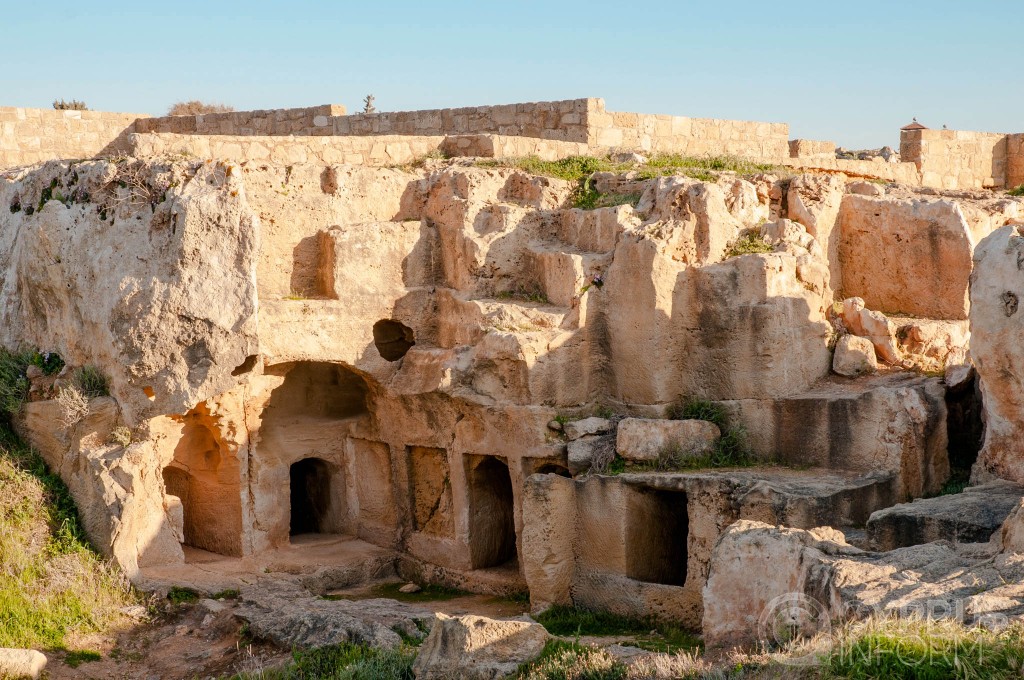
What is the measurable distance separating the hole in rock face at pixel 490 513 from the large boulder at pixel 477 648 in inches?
191

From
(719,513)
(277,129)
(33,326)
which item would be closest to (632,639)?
(719,513)

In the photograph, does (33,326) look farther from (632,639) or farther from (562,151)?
(632,639)

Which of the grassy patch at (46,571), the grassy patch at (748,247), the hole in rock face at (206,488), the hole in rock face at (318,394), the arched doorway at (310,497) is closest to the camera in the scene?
the grassy patch at (46,571)

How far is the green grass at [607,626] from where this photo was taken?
1168 centimetres

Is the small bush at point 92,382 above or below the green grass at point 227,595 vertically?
above

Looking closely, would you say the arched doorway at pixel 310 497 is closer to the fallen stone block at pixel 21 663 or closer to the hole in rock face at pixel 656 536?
the fallen stone block at pixel 21 663

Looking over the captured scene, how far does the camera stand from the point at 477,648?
9281 millimetres

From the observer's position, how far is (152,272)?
44.4ft

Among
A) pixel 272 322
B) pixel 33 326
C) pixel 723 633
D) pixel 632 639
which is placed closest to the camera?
pixel 723 633

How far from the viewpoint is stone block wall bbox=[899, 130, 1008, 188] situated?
1797 centimetres

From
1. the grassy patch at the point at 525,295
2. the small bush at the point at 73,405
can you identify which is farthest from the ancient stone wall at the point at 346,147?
the small bush at the point at 73,405

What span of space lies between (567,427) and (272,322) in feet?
12.1

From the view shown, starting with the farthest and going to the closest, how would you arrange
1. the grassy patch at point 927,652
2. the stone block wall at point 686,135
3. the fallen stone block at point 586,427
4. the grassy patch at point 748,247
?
the stone block wall at point 686,135 → the grassy patch at point 748,247 → the fallen stone block at point 586,427 → the grassy patch at point 927,652

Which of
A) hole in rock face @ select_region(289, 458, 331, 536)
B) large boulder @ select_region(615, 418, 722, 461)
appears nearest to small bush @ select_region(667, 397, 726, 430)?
large boulder @ select_region(615, 418, 722, 461)
